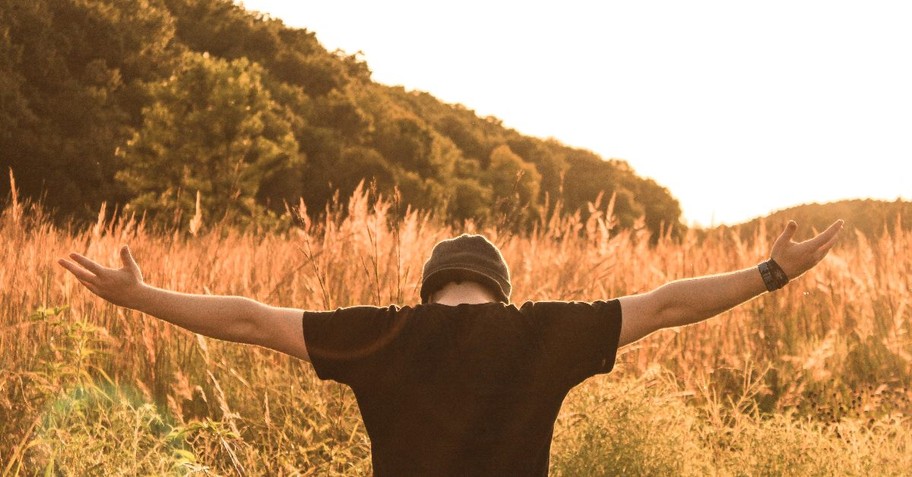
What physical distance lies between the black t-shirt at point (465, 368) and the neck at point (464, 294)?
0.10 metres

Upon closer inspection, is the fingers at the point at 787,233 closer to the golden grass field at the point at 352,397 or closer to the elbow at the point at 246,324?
the elbow at the point at 246,324

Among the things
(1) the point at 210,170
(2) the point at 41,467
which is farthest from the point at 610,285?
(1) the point at 210,170

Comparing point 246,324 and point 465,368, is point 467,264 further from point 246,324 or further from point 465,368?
point 246,324

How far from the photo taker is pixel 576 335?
2.03m

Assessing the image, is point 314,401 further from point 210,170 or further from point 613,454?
point 210,170

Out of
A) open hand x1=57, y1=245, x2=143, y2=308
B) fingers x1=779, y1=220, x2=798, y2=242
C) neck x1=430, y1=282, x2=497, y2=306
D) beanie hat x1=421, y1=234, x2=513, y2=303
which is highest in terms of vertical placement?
fingers x1=779, y1=220, x2=798, y2=242

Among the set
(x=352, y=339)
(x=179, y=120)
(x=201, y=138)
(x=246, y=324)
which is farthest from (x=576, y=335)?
(x=179, y=120)

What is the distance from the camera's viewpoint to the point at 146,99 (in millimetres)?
22062

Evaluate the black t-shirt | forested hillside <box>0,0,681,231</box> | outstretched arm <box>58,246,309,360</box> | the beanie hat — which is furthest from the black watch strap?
forested hillside <box>0,0,681,231</box>

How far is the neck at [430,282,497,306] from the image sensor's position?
2148mm

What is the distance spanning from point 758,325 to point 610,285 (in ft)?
3.14

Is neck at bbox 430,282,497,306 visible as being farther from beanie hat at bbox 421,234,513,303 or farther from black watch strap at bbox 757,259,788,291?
black watch strap at bbox 757,259,788,291

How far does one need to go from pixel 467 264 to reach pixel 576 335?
0.98 ft

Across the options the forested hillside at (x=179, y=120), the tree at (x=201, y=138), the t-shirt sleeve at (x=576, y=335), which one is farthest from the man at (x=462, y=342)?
the tree at (x=201, y=138)
